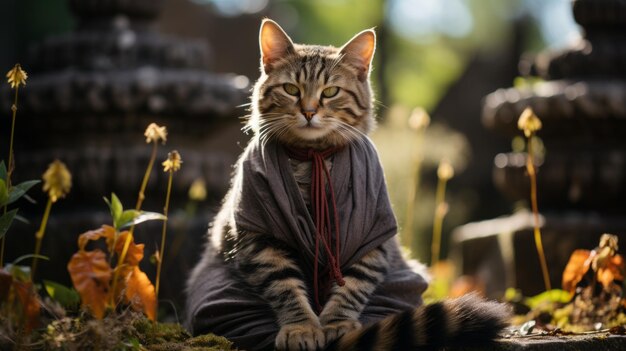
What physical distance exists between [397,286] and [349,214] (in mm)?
346

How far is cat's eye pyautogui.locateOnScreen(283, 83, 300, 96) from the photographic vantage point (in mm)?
2643

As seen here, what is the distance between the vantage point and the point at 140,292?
8.04 feet

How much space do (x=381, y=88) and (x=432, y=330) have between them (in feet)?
40.0

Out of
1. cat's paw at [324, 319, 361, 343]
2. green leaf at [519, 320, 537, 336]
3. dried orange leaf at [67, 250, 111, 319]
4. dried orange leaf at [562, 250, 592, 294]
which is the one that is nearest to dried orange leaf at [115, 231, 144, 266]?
dried orange leaf at [67, 250, 111, 319]

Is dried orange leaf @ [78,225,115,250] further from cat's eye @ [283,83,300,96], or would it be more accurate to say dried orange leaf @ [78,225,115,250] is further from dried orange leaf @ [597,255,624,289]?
dried orange leaf @ [597,255,624,289]

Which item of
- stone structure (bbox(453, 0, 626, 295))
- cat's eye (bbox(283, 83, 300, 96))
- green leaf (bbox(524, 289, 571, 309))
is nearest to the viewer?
cat's eye (bbox(283, 83, 300, 96))

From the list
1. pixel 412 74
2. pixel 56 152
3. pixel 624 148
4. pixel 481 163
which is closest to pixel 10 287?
pixel 56 152

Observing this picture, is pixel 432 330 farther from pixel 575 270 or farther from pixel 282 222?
pixel 575 270

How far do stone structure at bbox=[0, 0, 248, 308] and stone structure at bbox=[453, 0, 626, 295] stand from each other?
1.48m

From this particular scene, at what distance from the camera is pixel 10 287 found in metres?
2.03

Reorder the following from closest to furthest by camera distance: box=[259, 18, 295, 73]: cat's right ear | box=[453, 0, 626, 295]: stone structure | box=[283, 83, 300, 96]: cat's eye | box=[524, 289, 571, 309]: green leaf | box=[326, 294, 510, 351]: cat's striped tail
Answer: box=[326, 294, 510, 351]: cat's striped tail, box=[283, 83, 300, 96]: cat's eye, box=[259, 18, 295, 73]: cat's right ear, box=[524, 289, 571, 309]: green leaf, box=[453, 0, 626, 295]: stone structure

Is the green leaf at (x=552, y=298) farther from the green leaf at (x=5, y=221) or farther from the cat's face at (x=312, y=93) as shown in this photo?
the green leaf at (x=5, y=221)

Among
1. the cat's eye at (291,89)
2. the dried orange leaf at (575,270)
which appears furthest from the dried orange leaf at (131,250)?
the dried orange leaf at (575,270)

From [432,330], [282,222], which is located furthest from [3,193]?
[432,330]
